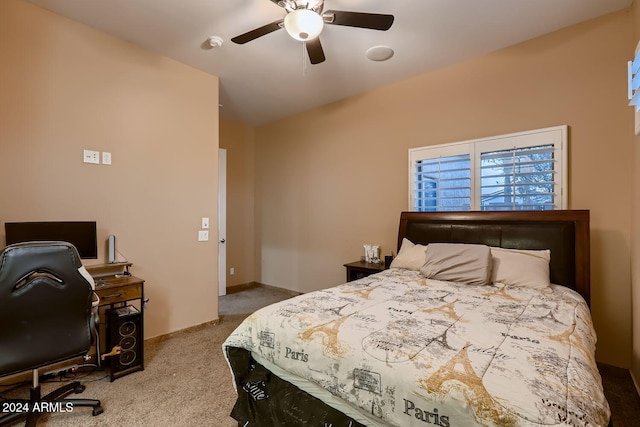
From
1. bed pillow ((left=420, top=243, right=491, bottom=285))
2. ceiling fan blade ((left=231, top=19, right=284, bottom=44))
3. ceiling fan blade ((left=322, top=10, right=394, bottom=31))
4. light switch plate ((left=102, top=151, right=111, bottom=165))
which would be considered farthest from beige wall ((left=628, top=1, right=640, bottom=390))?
light switch plate ((left=102, top=151, right=111, bottom=165))

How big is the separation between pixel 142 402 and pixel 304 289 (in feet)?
9.20

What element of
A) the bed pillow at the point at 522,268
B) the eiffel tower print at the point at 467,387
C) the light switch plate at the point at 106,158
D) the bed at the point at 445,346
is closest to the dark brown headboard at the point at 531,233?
the bed at the point at 445,346

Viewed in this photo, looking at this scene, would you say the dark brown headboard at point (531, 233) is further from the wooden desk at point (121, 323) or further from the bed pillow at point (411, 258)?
the wooden desk at point (121, 323)

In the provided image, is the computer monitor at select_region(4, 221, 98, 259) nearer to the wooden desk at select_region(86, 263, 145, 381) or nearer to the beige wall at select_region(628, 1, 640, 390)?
the wooden desk at select_region(86, 263, 145, 381)

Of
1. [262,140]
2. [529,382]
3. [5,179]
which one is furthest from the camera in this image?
[262,140]

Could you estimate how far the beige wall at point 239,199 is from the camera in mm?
5109

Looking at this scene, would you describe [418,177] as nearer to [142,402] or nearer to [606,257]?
[606,257]

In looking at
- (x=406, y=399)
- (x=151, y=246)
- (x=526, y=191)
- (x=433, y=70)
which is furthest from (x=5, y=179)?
(x=526, y=191)

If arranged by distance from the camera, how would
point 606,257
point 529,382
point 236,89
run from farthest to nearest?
point 236,89 < point 606,257 < point 529,382

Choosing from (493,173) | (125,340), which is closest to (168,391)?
(125,340)

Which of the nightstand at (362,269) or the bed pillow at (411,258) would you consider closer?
the bed pillow at (411,258)

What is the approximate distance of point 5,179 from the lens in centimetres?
222

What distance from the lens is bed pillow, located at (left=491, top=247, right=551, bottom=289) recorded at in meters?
2.22

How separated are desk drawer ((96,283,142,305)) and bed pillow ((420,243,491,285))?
2.49m
